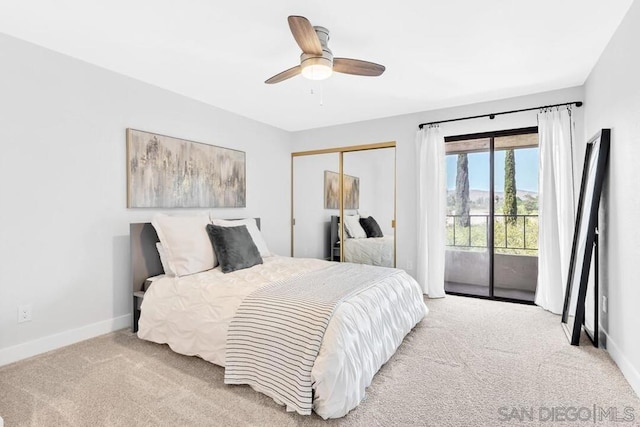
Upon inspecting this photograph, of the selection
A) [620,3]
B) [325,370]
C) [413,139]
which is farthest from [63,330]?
[620,3]

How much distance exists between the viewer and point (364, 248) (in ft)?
15.4

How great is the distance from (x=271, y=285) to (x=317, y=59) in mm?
1626

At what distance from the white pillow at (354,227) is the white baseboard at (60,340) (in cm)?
291

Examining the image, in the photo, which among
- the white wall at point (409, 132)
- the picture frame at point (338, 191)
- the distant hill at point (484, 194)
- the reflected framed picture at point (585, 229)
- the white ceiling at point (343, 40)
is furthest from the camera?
the picture frame at point (338, 191)

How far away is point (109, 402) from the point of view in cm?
190

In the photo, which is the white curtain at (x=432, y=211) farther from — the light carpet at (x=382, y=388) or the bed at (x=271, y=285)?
the light carpet at (x=382, y=388)

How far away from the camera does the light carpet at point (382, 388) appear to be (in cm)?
175

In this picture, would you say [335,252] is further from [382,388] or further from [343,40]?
[343,40]

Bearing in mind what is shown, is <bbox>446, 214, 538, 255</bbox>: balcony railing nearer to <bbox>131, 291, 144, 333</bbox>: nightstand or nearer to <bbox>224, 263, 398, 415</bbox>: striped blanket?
<bbox>224, 263, 398, 415</bbox>: striped blanket

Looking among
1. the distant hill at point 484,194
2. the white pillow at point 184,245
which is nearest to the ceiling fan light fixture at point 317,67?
the white pillow at point 184,245

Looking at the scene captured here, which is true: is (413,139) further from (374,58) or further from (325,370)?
(325,370)

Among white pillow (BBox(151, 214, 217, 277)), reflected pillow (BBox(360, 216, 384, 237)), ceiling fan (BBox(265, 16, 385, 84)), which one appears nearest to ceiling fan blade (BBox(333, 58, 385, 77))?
ceiling fan (BBox(265, 16, 385, 84))

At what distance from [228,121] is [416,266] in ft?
10.0

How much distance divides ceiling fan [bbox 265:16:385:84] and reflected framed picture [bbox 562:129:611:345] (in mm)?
1893
